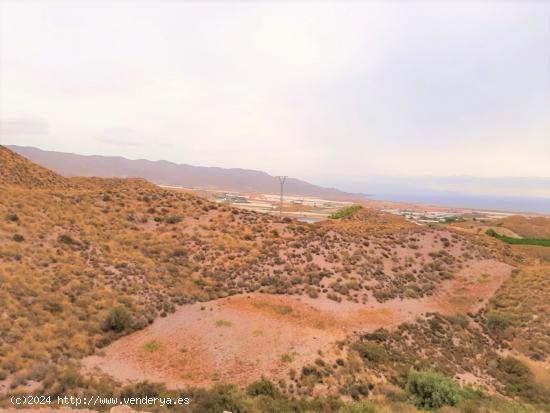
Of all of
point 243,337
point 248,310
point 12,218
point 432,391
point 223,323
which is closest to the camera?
point 432,391

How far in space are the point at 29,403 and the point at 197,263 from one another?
614 inches

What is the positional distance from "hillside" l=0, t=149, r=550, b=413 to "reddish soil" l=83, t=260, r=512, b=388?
0.09 m

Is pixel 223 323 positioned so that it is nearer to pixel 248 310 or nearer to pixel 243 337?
pixel 243 337

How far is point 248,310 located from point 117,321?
6333 millimetres

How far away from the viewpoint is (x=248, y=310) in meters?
18.9

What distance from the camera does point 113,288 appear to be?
63.1 ft

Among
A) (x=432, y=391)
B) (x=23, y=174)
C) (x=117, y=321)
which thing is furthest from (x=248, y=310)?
(x=23, y=174)

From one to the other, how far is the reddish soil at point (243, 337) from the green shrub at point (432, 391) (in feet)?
11.5

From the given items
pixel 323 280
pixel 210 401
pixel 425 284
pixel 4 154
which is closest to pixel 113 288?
pixel 210 401

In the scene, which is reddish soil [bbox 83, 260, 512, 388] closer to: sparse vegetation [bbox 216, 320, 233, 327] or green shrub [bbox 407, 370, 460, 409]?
sparse vegetation [bbox 216, 320, 233, 327]

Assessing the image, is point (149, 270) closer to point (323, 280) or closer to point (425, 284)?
point (323, 280)

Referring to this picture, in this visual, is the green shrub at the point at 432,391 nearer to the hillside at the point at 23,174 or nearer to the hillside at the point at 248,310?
the hillside at the point at 248,310

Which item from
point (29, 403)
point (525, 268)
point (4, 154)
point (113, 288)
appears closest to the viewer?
point (29, 403)

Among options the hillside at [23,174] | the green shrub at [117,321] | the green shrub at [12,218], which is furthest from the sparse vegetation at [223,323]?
the hillside at [23,174]
